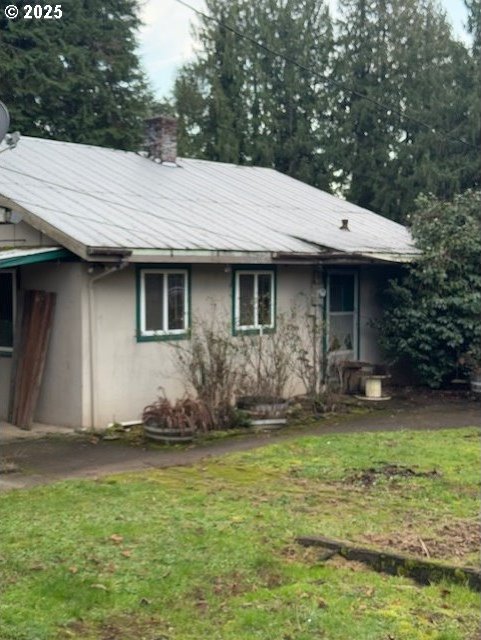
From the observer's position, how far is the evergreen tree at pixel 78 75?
26.4 metres

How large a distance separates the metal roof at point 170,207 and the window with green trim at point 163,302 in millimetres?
651

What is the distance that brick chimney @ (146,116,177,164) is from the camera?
60.0ft

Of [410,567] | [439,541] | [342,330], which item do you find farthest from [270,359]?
[410,567]

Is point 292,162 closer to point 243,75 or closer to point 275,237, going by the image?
point 243,75

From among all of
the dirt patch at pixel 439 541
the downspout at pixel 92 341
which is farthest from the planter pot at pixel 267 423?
the dirt patch at pixel 439 541

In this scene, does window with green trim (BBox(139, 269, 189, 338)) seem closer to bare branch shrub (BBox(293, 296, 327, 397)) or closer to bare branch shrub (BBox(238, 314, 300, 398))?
bare branch shrub (BBox(238, 314, 300, 398))

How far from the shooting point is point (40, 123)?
27.9 metres

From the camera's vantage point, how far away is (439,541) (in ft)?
20.3

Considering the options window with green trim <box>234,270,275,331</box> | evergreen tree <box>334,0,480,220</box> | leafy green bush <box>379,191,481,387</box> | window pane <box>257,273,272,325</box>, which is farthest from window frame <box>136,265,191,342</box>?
evergreen tree <box>334,0,480,220</box>

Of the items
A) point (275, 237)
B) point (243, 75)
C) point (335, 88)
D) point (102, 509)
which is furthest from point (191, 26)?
point (102, 509)

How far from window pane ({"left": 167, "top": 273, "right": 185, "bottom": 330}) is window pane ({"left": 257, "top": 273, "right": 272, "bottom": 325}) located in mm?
1682

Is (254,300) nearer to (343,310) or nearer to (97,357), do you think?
(343,310)

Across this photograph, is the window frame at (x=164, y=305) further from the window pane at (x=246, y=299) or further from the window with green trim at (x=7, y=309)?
the window with green trim at (x=7, y=309)

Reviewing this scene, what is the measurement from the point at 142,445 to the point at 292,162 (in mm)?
27825
